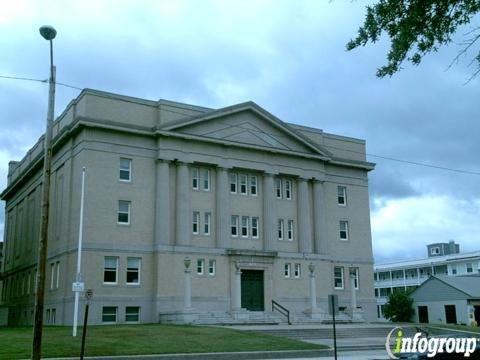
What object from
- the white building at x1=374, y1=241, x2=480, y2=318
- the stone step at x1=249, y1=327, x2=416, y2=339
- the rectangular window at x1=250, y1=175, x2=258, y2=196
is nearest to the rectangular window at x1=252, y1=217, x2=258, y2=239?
the rectangular window at x1=250, y1=175, x2=258, y2=196

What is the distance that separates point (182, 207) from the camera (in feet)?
143

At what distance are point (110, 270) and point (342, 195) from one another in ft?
71.5

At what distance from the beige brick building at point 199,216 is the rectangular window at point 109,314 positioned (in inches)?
3.9

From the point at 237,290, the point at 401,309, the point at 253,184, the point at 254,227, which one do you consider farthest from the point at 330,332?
the point at 401,309

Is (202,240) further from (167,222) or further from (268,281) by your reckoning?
(268,281)

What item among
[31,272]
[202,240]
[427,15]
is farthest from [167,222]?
[427,15]

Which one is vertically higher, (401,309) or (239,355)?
(401,309)

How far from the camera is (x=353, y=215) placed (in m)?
53.1

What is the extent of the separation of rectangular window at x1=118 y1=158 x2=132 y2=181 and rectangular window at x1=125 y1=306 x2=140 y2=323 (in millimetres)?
8723

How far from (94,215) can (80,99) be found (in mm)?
8528

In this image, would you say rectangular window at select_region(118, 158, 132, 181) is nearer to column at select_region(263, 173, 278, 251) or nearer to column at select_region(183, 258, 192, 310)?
column at select_region(183, 258, 192, 310)

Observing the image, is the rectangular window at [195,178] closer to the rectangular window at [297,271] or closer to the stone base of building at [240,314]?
the stone base of building at [240,314]

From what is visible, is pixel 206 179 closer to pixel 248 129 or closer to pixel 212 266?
pixel 248 129

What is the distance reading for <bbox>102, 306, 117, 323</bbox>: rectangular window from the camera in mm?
40062
